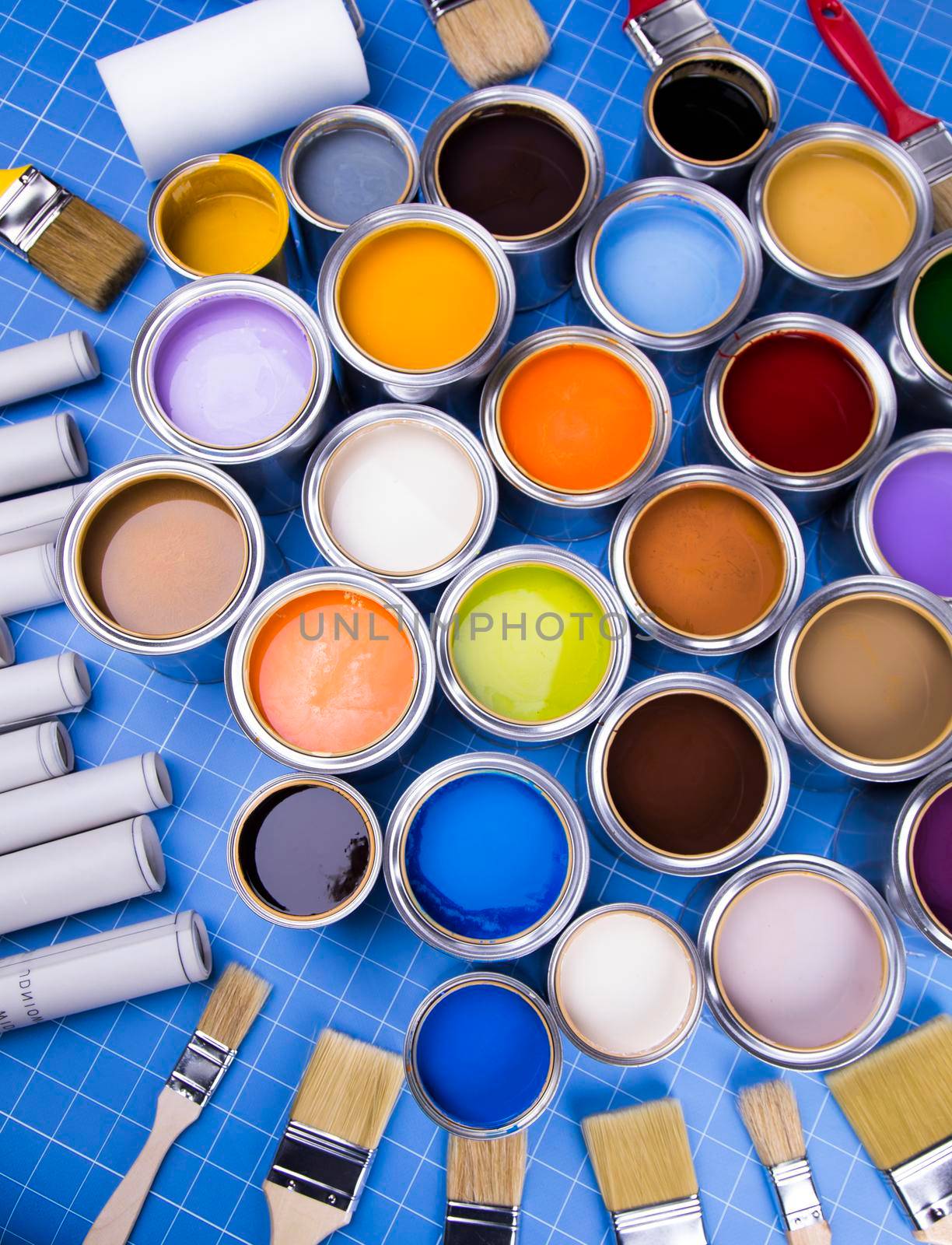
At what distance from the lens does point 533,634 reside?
2861 millimetres


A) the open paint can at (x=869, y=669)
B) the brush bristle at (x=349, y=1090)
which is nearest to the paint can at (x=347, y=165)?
the open paint can at (x=869, y=669)

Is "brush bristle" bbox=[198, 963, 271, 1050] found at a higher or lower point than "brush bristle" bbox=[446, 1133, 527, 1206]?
lower

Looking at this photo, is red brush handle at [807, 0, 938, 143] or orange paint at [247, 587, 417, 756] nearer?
orange paint at [247, 587, 417, 756]

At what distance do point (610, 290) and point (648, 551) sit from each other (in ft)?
2.62

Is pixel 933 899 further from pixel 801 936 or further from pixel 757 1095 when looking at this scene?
pixel 757 1095

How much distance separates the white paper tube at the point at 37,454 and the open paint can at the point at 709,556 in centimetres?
167

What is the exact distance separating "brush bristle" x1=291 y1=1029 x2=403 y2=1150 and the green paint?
1.08 metres

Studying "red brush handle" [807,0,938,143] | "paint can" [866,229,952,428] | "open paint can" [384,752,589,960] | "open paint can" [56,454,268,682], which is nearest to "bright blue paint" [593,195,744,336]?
"paint can" [866,229,952,428]

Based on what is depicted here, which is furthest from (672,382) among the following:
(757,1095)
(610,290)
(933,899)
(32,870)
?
(32,870)

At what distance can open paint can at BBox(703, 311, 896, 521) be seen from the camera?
2875mm

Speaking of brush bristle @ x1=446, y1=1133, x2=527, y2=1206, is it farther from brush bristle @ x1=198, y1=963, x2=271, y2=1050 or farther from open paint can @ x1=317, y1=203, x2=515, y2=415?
open paint can @ x1=317, y1=203, x2=515, y2=415

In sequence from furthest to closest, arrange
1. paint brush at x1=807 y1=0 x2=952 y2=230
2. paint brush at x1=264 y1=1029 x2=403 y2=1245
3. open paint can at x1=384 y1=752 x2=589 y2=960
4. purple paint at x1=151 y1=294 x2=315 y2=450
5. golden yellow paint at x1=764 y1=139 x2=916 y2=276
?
paint brush at x1=807 y1=0 x2=952 y2=230 → golden yellow paint at x1=764 y1=139 x2=916 y2=276 → purple paint at x1=151 y1=294 x2=315 y2=450 → paint brush at x1=264 y1=1029 x2=403 y2=1245 → open paint can at x1=384 y1=752 x2=589 y2=960

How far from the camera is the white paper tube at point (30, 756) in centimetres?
295

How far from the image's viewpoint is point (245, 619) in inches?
108
